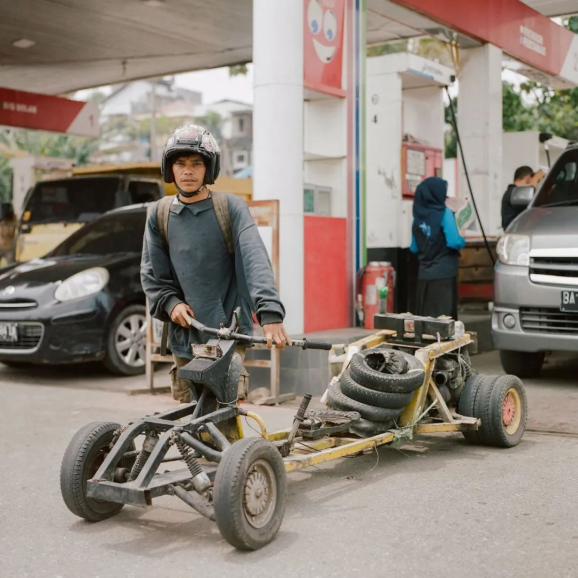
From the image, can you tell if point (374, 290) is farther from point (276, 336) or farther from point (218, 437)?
point (218, 437)

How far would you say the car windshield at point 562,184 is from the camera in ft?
28.4

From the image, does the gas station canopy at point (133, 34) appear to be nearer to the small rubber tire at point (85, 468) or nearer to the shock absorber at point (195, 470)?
the small rubber tire at point (85, 468)

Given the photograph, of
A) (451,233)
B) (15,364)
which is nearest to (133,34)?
(15,364)

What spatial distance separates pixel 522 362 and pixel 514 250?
1.09m

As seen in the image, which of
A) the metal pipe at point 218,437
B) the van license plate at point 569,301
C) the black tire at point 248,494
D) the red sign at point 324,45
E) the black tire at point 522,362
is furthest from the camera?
the black tire at point 522,362

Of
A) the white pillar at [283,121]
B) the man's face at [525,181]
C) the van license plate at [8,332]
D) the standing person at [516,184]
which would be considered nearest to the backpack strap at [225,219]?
the white pillar at [283,121]

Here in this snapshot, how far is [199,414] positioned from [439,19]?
7.81 m

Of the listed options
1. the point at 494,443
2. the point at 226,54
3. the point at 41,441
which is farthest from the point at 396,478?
the point at 226,54

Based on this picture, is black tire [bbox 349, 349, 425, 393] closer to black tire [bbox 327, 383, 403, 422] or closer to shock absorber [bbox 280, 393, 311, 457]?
black tire [bbox 327, 383, 403, 422]

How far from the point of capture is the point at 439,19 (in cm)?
1088

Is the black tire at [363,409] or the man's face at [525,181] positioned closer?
the black tire at [363,409]

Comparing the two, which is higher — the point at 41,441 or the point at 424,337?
the point at 424,337

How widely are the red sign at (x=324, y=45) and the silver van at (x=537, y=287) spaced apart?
2084mm

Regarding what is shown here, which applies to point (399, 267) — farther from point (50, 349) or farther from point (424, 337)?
point (424, 337)
